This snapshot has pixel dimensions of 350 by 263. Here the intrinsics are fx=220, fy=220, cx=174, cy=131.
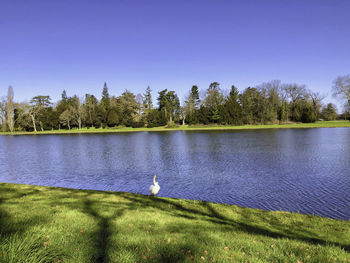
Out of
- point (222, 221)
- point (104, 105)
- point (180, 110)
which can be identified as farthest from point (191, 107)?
point (222, 221)

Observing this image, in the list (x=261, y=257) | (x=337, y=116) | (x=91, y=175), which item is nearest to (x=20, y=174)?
(x=91, y=175)

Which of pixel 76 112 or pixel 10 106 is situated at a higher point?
pixel 10 106

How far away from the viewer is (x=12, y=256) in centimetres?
Result: 328

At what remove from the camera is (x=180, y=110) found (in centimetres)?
10100

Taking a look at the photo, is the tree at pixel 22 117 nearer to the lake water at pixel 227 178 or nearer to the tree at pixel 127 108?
the tree at pixel 127 108

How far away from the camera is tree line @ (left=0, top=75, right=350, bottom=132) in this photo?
85.2m

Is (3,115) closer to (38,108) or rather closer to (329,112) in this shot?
(38,108)

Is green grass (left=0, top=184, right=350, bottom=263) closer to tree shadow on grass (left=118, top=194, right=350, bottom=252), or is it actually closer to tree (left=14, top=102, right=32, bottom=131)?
tree shadow on grass (left=118, top=194, right=350, bottom=252)

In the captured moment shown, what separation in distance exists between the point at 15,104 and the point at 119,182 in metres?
94.5

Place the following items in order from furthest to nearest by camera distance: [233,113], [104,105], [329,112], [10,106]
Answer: [104,105], [329,112], [233,113], [10,106]

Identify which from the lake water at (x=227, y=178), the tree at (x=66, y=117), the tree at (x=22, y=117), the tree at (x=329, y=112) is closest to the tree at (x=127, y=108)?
the tree at (x=66, y=117)

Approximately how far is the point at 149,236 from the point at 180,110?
96.8 meters

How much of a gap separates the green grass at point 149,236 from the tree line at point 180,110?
262 ft

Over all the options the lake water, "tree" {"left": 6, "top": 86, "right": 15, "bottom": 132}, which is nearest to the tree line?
"tree" {"left": 6, "top": 86, "right": 15, "bottom": 132}
